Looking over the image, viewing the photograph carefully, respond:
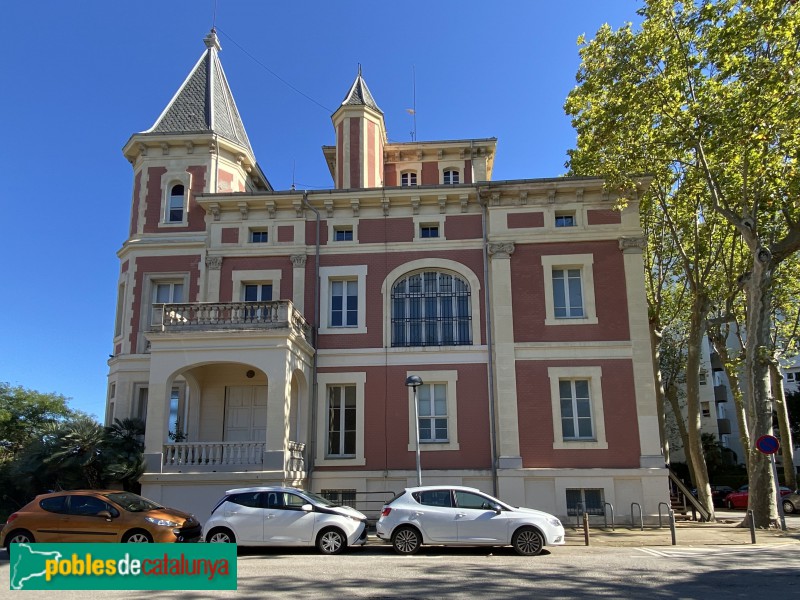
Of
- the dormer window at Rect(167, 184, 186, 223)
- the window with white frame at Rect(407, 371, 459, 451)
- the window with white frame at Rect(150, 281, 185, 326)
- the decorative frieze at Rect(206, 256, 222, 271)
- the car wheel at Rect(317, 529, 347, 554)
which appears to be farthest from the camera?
the dormer window at Rect(167, 184, 186, 223)

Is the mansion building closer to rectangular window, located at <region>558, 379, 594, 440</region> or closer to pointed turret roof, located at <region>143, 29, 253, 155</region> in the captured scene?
rectangular window, located at <region>558, 379, 594, 440</region>

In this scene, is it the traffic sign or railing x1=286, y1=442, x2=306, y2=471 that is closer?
the traffic sign

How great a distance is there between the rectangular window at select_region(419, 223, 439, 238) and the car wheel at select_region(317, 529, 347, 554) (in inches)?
457

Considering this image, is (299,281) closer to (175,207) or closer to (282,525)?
(175,207)

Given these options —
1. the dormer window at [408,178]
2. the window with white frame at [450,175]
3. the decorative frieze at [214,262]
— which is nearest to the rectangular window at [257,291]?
the decorative frieze at [214,262]

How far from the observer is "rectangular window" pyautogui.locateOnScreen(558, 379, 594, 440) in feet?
66.7

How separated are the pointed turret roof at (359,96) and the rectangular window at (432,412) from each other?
12.2 meters

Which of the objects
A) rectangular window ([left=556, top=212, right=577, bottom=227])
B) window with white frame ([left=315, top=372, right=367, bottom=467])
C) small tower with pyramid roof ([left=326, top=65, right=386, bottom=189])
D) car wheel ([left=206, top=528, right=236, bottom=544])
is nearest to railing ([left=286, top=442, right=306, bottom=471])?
window with white frame ([left=315, top=372, right=367, bottom=467])

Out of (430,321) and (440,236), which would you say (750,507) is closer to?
(430,321)

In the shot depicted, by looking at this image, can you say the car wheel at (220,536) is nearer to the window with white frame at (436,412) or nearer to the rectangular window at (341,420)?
the rectangular window at (341,420)

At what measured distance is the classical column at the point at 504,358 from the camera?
20031 millimetres

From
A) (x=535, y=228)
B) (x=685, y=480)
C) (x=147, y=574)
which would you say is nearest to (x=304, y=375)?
(x=535, y=228)

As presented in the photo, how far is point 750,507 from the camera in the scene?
17.4 metres

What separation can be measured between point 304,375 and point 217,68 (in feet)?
50.5
